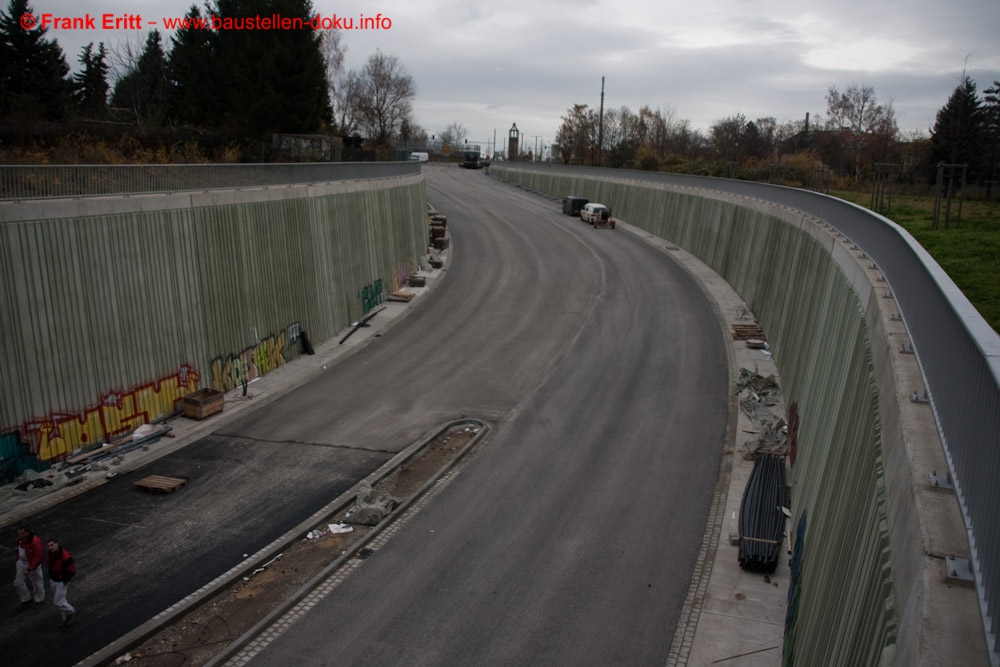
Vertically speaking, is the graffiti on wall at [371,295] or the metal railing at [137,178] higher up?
the metal railing at [137,178]

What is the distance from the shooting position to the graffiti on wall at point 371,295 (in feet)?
110

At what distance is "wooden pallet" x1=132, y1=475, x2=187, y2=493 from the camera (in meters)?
17.1

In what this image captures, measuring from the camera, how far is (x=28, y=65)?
144ft

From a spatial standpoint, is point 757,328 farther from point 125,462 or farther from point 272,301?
point 125,462

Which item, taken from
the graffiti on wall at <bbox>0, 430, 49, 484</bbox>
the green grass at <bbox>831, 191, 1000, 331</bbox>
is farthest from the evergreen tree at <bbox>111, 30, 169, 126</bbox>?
the green grass at <bbox>831, 191, 1000, 331</bbox>

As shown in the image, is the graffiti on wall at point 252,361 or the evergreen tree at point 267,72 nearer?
the graffiti on wall at point 252,361

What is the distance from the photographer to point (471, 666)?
38.8ft

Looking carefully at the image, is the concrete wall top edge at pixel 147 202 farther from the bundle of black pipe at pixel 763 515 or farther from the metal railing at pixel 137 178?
the bundle of black pipe at pixel 763 515

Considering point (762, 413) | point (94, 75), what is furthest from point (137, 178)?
point (94, 75)

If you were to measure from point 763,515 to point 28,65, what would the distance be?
158 feet

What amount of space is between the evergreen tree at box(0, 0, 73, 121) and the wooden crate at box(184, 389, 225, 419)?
2882cm

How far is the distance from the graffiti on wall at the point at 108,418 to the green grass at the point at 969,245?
20640 millimetres

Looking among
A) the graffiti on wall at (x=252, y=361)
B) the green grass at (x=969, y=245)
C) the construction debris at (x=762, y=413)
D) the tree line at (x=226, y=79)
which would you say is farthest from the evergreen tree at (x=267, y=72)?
the green grass at (x=969, y=245)

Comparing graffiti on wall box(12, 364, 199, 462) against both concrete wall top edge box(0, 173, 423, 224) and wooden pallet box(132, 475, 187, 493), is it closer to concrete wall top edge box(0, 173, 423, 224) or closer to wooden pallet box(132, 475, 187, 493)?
wooden pallet box(132, 475, 187, 493)
